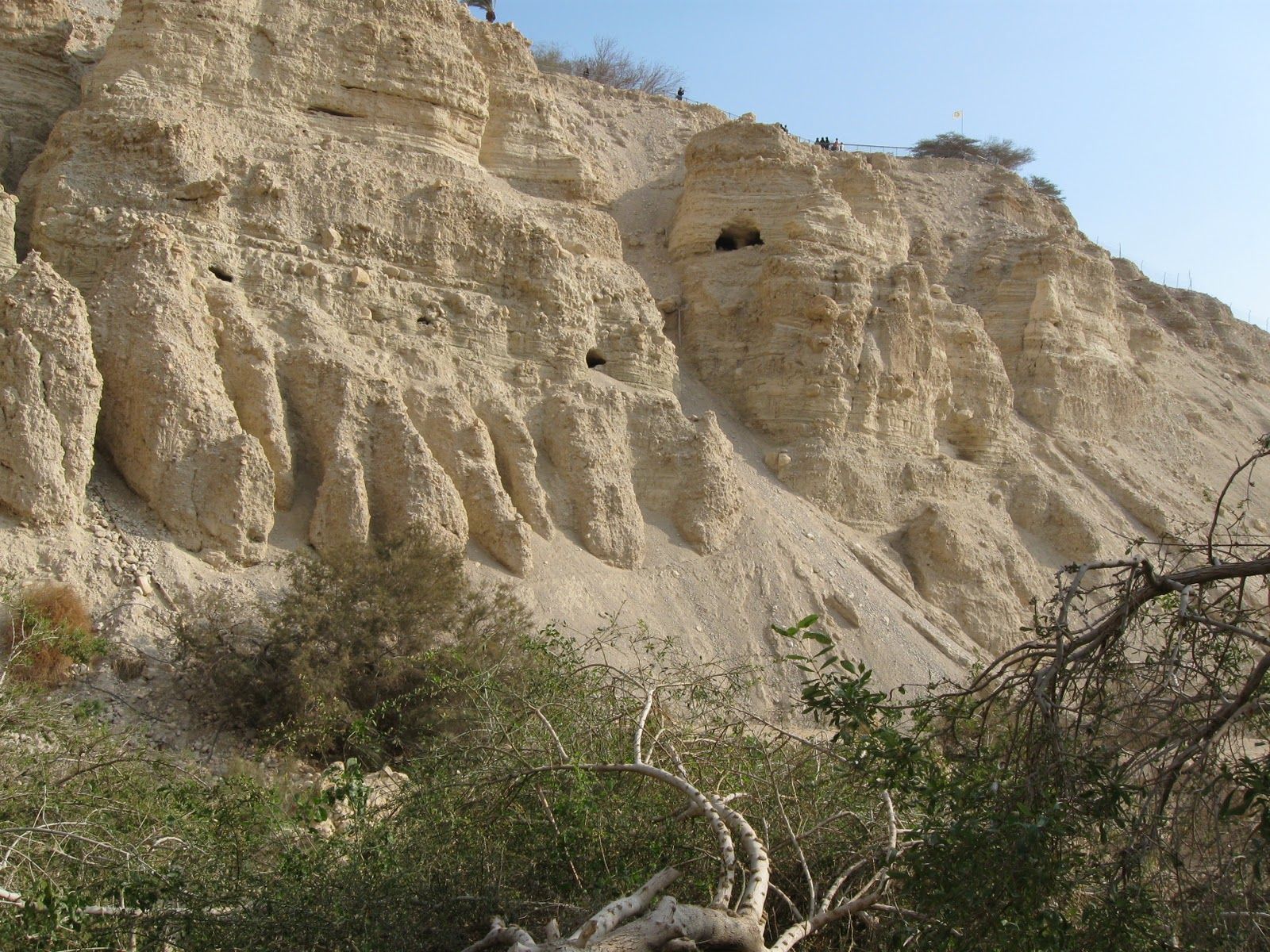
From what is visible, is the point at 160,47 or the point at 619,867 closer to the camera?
the point at 619,867

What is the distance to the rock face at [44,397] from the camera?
1248 centimetres

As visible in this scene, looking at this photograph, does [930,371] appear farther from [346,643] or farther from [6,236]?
[6,236]

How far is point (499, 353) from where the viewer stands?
1752 centimetres

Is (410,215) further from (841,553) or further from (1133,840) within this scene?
(1133,840)

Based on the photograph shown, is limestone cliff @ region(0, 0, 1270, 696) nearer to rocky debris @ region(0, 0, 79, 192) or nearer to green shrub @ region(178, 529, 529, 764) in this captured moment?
rocky debris @ region(0, 0, 79, 192)

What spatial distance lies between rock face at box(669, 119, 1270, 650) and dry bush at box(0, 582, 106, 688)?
1192 cm

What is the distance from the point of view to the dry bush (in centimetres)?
1105

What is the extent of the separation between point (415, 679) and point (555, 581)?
349 cm

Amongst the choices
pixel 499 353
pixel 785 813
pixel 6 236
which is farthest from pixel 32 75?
pixel 785 813

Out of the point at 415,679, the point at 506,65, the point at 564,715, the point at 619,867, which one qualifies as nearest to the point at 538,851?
the point at 619,867

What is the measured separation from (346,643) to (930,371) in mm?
13833

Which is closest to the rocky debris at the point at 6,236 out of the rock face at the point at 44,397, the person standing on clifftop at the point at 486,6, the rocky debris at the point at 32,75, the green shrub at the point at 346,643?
the rock face at the point at 44,397

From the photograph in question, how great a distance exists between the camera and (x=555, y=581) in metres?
16.1

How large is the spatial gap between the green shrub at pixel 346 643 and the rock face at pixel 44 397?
5.92 ft
